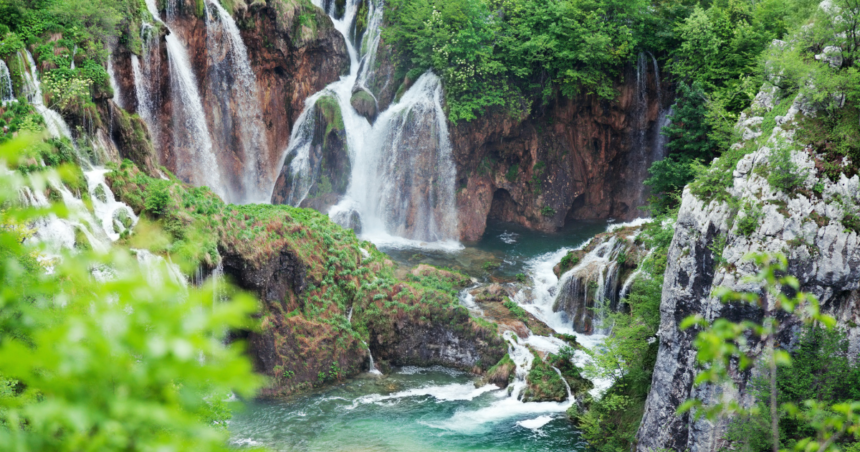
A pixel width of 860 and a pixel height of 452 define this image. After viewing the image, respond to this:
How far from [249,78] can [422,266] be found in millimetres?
15564

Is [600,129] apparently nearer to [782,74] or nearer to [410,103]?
[410,103]

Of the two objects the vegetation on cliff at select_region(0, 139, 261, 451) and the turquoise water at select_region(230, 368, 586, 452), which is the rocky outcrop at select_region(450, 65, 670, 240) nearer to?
the turquoise water at select_region(230, 368, 586, 452)

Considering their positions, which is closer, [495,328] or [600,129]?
[495,328]

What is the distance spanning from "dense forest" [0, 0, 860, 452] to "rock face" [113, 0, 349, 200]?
0.47m

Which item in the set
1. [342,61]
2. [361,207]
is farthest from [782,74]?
[342,61]

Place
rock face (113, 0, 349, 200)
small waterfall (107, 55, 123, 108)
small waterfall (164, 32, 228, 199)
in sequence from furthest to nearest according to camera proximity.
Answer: rock face (113, 0, 349, 200) → small waterfall (164, 32, 228, 199) → small waterfall (107, 55, 123, 108)

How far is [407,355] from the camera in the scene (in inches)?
854

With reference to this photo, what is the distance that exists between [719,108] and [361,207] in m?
20.8

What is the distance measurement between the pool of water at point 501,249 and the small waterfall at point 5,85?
702 inches

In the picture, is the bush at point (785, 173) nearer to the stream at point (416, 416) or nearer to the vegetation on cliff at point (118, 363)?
the stream at point (416, 416)

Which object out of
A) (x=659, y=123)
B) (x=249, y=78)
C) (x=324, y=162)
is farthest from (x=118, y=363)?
(x=659, y=123)

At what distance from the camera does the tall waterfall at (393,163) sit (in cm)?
3309

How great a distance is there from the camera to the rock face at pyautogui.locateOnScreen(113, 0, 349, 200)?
28219 mm

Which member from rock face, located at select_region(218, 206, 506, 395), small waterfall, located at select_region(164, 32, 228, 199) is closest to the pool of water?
rock face, located at select_region(218, 206, 506, 395)
